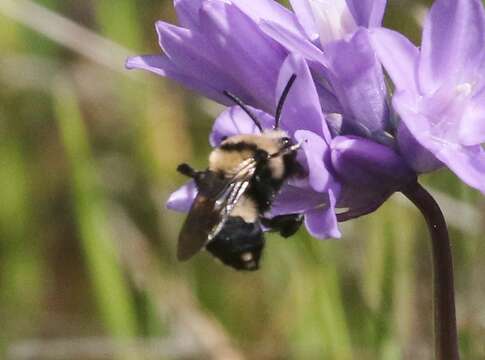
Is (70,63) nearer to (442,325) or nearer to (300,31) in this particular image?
(300,31)

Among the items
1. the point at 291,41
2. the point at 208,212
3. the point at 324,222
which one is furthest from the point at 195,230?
the point at 291,41

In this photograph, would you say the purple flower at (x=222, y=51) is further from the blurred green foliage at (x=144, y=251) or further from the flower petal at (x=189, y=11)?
the blurred green foliage at (x=144, y=251)

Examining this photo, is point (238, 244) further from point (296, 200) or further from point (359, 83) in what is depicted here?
point (359, 83)

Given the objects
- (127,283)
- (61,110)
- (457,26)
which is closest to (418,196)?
(457,26)

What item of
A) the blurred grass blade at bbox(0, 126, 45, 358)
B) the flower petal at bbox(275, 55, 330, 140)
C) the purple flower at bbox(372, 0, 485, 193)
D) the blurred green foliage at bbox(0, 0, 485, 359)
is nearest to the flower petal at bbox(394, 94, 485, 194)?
the purple flower at bbox(372, 0, 485, 193)

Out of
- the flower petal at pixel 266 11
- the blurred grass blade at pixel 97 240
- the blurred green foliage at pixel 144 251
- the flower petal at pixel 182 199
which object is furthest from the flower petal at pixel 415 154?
the blurred grass blade at pixel 97 240

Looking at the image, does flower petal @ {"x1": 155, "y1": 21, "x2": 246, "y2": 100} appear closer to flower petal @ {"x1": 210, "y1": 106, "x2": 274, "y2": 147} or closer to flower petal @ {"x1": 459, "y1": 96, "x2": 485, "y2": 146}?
flower petal @ {"x1": 210, "y1": 106, "x2": 274, "y2": 147}
